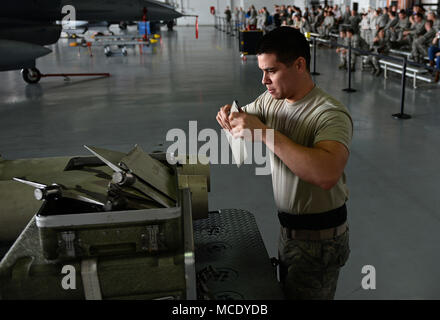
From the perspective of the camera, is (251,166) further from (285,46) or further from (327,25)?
(327,25)

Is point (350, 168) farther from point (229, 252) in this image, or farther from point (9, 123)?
point (9, 123)

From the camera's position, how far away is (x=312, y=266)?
67.4 inches

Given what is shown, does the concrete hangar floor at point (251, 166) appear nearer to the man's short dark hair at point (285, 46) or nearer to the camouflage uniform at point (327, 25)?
the man's short dark hair at point (285, 46)

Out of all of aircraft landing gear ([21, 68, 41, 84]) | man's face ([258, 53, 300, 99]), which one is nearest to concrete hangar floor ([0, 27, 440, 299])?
aircraft landing gear ([21, 68, 41, 84])

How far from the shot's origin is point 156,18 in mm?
12000

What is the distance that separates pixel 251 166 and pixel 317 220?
3.32m

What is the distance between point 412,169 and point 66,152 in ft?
14.1

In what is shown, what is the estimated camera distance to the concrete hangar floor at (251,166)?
10.2ft

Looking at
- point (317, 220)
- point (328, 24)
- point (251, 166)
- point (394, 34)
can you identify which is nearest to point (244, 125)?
point (317, 220)

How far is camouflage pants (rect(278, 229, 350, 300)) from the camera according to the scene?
5.58ft

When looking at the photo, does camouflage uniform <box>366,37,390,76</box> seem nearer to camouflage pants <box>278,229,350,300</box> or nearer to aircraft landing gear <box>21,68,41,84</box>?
aircraft landing gear <box>21,68,41,84</box>

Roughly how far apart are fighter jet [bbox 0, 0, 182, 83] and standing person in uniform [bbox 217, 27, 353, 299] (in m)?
7.38

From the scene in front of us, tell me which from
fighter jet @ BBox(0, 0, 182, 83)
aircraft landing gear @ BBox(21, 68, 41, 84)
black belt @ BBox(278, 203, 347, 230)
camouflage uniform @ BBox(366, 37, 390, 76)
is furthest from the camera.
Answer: camouflage uniform @ BBox(366, 37, 390, 76)

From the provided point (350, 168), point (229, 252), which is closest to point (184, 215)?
point (229, 252)
